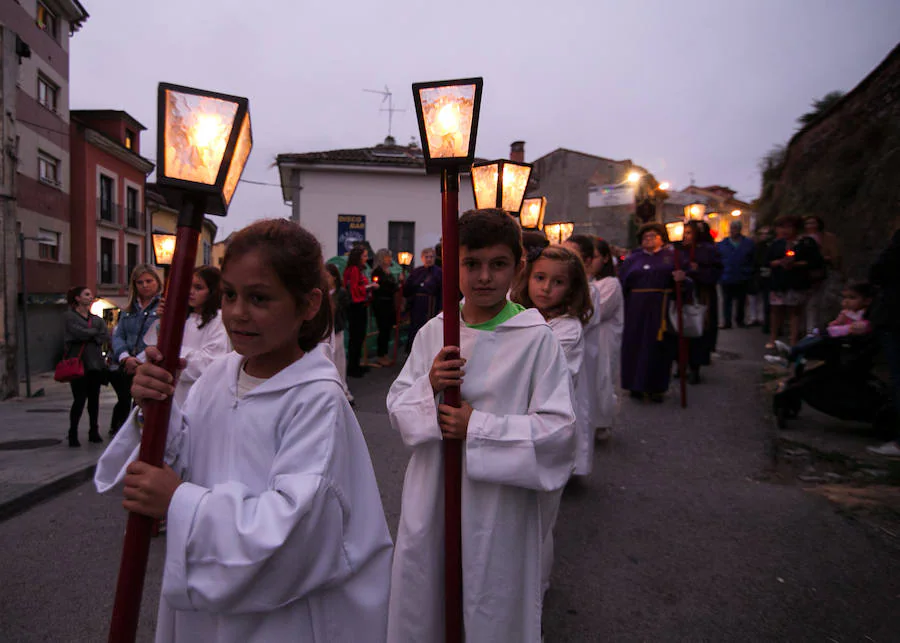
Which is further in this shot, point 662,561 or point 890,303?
point 890,303

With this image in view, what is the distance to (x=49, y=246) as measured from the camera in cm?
2345

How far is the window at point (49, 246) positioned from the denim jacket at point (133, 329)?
73.2 feet

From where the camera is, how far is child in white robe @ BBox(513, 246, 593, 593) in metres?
3.36

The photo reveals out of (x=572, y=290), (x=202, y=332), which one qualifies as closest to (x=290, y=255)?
(x=572, y=290)

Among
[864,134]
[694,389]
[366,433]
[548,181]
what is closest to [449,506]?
[366,433]

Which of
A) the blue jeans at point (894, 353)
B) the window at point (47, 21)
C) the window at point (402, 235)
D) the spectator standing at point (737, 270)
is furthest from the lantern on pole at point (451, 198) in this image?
the window at point (47, 21)

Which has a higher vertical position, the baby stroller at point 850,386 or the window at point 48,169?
the window at point 48,169

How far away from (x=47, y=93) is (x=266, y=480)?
2760 cm

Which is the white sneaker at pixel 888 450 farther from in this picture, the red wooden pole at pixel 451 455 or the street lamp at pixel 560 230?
the red wooden pole at pixel 451 455

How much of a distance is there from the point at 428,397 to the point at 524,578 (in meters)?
0.78

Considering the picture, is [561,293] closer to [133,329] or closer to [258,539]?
[258,539]

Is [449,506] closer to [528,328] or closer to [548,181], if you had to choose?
[528,328]

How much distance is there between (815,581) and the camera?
3143mm

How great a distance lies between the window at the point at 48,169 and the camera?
71.7 feet
